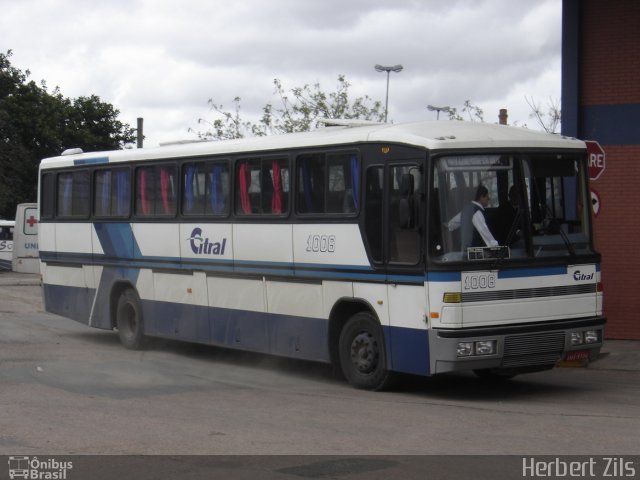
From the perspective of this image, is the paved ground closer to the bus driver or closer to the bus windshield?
the bus windshield

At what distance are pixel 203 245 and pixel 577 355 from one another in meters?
5.83

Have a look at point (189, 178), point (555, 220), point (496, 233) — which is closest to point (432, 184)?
point (496, 233)

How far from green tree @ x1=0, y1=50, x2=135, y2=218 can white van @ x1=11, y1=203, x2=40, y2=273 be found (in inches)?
372

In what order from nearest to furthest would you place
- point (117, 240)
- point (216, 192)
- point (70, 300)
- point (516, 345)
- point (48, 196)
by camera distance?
point (516, 345) < point (216, 192) < point (117, 240) < point (70, 300) < point (48, 196)

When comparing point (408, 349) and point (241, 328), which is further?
point (241, 328)

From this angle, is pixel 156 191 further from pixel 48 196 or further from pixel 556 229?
pixel 556 229

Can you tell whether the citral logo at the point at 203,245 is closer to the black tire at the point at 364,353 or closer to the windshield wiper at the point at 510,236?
the black tire at the point at 364,353

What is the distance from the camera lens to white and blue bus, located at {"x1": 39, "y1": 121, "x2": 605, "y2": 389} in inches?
471

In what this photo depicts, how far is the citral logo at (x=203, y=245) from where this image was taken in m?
15.6

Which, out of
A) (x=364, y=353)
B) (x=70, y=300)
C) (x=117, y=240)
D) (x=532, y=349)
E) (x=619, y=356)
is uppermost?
(x=117, y=240)

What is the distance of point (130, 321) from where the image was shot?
18.3 meters

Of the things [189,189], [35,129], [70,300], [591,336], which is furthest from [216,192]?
[35,129]

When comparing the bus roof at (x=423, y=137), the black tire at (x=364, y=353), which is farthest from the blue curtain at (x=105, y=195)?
the black tire at (x=364, y=353)

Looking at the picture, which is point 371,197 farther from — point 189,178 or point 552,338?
point 189,178
